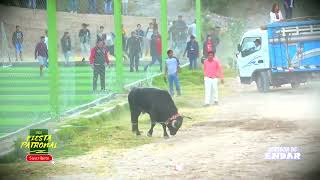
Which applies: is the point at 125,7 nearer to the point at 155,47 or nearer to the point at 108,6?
the point at 108,6

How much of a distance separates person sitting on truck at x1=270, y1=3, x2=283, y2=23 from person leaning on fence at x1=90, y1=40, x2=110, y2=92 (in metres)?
1.75

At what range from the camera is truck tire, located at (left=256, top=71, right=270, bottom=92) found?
8.19 meters

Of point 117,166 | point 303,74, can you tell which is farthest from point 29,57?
point 303,74

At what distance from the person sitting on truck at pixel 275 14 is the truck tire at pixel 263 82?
1.70 feet

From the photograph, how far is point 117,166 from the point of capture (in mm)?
8102

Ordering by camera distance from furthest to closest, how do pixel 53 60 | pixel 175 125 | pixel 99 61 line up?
pixel 53 60
pixel 99 61
pixel 175 125

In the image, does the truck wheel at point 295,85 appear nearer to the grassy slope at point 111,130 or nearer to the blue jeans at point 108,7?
the grassy slope at point 111,130

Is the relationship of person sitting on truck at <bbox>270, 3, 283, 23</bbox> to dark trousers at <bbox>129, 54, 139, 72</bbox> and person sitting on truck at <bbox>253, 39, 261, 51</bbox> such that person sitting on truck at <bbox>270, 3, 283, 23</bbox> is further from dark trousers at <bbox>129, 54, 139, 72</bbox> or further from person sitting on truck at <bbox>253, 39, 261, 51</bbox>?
dark trousers at <bbox>129, 54, 139, 72</bbox>

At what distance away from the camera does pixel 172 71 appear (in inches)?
332

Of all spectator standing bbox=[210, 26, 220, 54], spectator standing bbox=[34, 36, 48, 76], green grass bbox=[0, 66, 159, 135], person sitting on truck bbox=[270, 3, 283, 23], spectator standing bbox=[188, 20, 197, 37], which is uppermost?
person sitting on truck bbox=[270, 3, 283, 23]

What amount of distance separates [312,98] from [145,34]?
1.78 metres

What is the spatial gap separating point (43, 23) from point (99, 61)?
0.71m

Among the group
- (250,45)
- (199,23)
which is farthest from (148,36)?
(250,45)

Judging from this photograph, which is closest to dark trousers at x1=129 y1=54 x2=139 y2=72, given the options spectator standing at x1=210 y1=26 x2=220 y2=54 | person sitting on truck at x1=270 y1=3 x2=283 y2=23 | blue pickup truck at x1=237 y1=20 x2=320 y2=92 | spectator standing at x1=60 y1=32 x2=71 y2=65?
spectator standing at x1=60 y1=32 x2=71 y2=65
